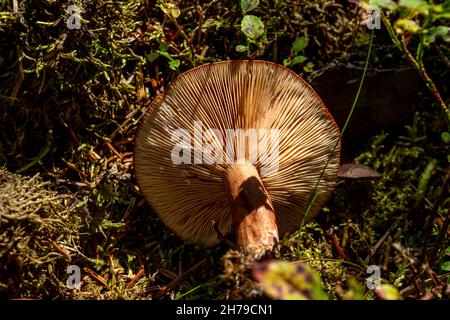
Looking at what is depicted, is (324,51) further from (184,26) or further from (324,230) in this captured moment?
(324,230)

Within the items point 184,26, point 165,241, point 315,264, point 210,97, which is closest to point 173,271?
point 165,241

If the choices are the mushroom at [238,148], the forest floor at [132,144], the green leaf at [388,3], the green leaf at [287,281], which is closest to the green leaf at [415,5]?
the green leaf at [388,3]

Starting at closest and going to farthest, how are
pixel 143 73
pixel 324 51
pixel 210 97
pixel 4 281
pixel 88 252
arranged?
pixel 4 281
pixel 210 97
pixel 88 252
pixel 143 73
pixel 324 51

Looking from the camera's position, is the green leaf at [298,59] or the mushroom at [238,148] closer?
the mushroom at [238,148]

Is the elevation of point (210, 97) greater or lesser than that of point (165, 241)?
greater

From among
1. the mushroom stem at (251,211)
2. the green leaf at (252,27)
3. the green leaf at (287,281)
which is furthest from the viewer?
the green leaf at (252,27)

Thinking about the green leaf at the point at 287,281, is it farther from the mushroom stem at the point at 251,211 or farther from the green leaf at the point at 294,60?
the green leaf at the point at 294,60

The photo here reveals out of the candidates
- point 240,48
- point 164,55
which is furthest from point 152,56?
point 240,48
